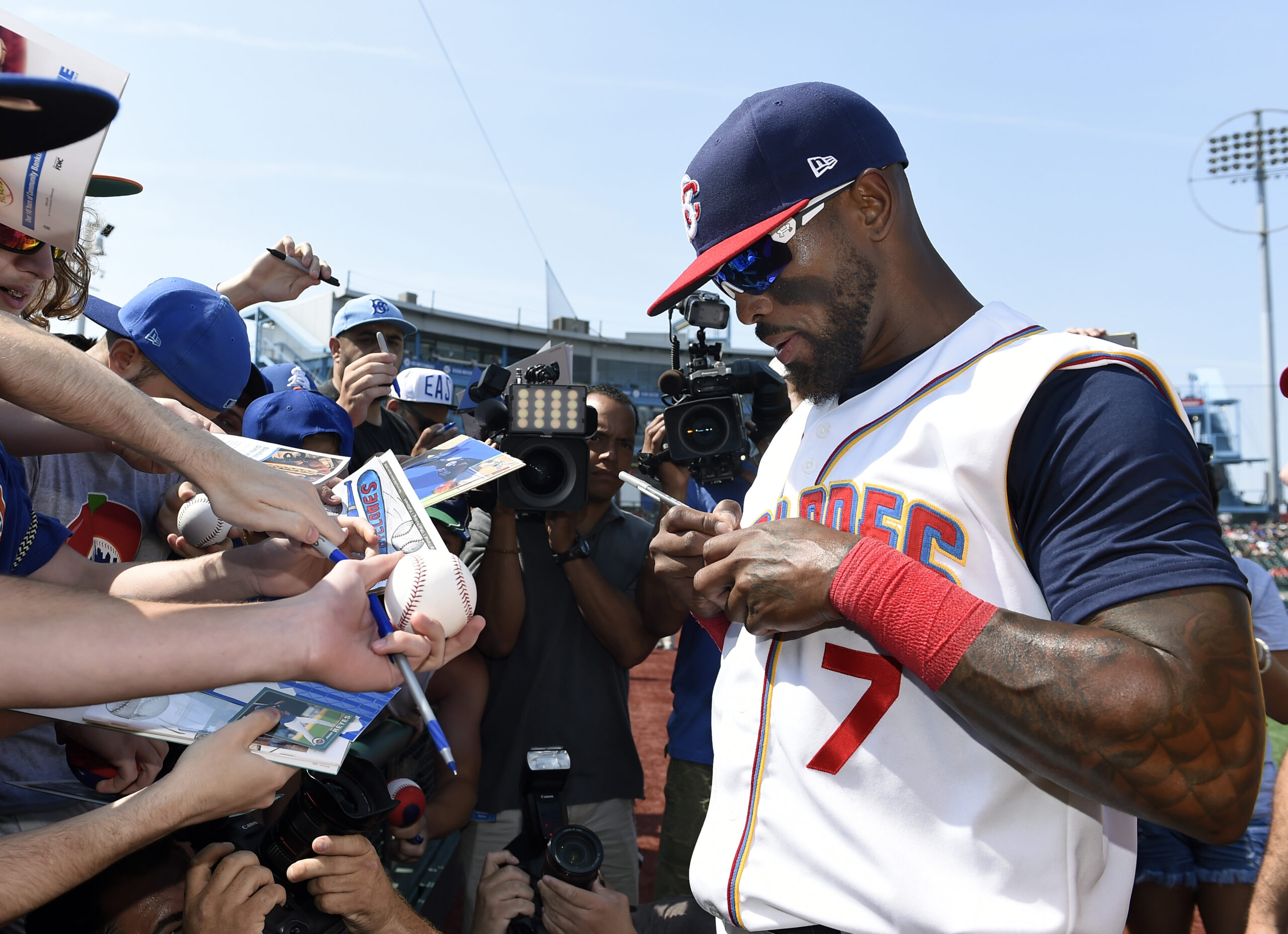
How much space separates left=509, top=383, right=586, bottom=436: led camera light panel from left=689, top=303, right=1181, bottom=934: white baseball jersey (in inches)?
65.5

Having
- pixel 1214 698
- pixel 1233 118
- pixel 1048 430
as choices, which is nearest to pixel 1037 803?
pixel 1214 698

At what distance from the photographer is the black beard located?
170cm

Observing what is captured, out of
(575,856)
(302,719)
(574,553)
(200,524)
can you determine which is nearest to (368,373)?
(574,553)

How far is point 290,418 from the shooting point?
3.33 metres

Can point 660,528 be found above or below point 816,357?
below

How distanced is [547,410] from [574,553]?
61cm

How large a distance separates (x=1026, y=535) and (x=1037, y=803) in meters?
0.41

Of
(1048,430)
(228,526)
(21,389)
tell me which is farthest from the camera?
(228,526)

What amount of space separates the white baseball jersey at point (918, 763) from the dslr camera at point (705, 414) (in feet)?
5.58

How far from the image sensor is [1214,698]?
114 centimetres

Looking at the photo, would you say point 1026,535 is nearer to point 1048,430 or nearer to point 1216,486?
point 1048,430

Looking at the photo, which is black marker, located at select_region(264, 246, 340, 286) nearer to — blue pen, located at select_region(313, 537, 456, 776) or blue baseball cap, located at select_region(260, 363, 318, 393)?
blue baseball cap, located at select_region(260, 363, 318, 393)

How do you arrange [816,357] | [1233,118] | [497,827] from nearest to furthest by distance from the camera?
[816,357] < [497,827] < [1233,118]


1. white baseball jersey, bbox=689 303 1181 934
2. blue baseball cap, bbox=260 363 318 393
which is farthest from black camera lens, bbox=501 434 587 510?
blue baseball cap, bbox=260 363 318 393
